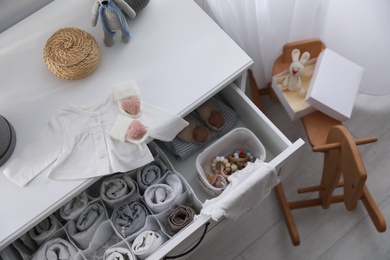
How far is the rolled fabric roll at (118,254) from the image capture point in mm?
983

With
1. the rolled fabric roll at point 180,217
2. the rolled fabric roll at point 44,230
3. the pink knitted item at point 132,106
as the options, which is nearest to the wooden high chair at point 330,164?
the rolled fabric roll at point 180,217

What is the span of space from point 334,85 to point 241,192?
1.62ft

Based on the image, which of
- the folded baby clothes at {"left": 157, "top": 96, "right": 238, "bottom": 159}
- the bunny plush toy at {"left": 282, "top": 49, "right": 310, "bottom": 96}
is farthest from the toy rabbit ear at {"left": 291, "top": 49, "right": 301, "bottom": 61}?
the folded baby clothes at {"left": 157, "top": 96, "right": 238, "bottom": 159}

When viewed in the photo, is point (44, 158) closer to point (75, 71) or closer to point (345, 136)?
point (75, 71)

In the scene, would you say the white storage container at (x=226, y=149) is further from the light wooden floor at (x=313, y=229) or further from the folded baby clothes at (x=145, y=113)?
the light wooden floor at (x=313, y=229)

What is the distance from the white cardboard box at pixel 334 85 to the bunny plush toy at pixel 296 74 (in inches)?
1.7

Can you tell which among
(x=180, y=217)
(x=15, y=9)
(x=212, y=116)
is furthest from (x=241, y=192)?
(x=15, y=9)

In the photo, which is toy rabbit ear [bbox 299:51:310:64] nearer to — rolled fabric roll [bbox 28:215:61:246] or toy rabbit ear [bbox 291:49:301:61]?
toy rabbit ear [bbox 291:49:301:61]

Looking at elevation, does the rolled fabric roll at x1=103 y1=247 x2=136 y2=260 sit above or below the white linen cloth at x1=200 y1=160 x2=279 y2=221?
below

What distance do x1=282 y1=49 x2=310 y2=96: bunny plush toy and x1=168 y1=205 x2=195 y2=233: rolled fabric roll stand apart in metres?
0.49

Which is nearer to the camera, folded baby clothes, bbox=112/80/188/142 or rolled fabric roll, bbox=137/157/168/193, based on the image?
folded baby clothes, bbox=112/80/188/142

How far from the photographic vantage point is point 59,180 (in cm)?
92

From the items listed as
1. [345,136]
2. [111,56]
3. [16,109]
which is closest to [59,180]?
[16,109]

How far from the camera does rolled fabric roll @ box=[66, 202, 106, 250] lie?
104 cm
